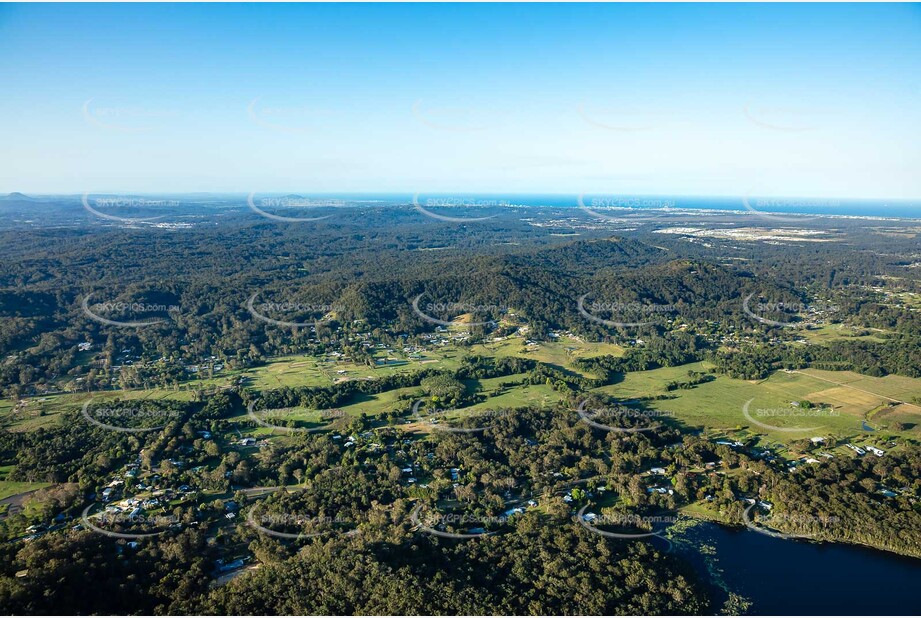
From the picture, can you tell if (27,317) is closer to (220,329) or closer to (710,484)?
(220,329)

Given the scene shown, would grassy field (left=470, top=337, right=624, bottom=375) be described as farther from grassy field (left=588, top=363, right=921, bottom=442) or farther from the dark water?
the dark water

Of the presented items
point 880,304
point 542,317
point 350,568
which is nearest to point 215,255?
point 542,317

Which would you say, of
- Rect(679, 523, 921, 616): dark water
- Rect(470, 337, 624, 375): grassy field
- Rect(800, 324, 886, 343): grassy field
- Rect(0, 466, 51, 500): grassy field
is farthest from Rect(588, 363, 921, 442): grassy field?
Rect(0, 466, 51, 500): grassy field

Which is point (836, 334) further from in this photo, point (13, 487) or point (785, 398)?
point (13, 487)

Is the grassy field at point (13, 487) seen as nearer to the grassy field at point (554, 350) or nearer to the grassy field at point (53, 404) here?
the grassy field at point (53, 404)

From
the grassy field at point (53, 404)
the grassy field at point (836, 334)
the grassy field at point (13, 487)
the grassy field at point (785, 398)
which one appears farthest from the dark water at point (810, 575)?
the grassy field at point (836, 334)
